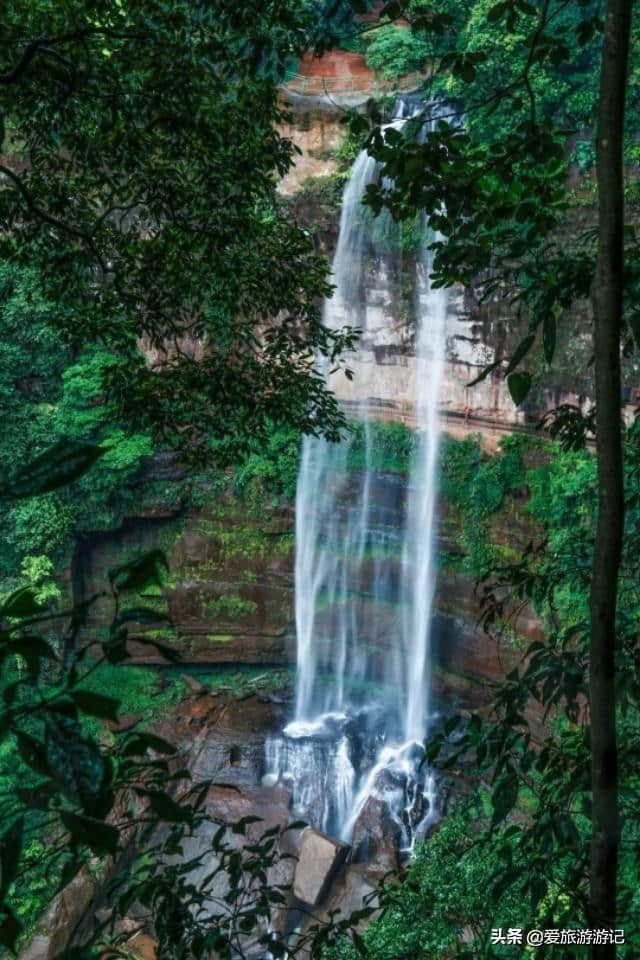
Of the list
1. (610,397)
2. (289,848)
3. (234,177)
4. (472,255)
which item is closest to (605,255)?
(610,397)

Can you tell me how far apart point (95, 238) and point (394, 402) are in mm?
8952

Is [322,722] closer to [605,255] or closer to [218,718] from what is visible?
[218,718]

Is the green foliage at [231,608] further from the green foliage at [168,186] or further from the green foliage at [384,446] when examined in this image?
the green foliage at [168,186]

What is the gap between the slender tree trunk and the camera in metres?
A: 1.17

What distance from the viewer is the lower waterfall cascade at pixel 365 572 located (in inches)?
427

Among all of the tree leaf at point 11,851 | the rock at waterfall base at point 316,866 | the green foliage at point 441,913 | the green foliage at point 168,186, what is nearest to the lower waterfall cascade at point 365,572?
the rock at waterfall base at point 316,866

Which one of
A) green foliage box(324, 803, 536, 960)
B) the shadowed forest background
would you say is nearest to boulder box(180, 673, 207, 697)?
the shadowed forest background

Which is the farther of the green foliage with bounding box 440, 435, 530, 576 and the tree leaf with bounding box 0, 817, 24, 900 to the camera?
the green foliage with bounding box 440, 435, 530, 576

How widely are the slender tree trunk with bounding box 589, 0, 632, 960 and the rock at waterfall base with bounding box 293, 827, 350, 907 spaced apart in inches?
314

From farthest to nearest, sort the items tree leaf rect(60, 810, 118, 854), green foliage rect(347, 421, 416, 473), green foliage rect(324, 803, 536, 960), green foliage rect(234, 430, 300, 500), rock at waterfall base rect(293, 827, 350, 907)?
green foliage rect(234, 430, 300, 500) → green foliage rect(347, 421, 416, 473) → rock at waterfall base rect(293, 827, 350, 907) → green foliage rect(324, 803, 536, 960) → tree leaf rect(60, 810, 118, 854)

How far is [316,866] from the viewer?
8.30 metres

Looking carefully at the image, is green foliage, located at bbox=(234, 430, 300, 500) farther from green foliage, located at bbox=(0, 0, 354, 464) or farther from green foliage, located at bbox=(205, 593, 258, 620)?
green foliage, located at bbox=(0, 0, 354, 464)

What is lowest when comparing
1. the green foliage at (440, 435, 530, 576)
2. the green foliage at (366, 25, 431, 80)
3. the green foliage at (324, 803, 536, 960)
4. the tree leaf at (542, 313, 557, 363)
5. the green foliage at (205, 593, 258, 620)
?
the green foliage at (324, 803, 536, 960)

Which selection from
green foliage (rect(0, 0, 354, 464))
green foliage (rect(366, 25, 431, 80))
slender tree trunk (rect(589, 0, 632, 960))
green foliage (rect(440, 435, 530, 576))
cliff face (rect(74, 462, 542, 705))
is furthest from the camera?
cliff face (rect(74, 462, 542, 705))
